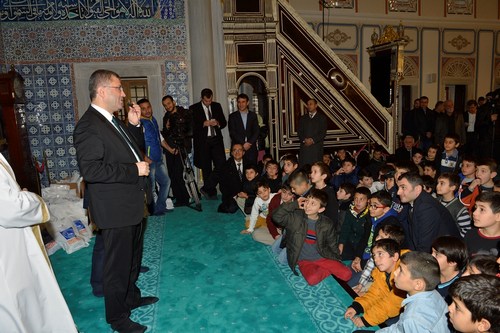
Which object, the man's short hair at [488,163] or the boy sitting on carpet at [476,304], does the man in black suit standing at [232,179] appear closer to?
the man's short hair at [488,163]

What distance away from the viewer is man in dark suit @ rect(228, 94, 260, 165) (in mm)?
6184

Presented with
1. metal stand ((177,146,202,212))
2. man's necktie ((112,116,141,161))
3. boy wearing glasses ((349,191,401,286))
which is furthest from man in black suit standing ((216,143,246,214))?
man's necktie ((112,116,141,161))

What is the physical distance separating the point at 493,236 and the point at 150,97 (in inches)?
230

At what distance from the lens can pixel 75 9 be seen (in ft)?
21.8

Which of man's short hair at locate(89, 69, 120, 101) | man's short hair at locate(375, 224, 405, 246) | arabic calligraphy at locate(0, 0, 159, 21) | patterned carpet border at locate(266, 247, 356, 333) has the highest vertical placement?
arabic calligraphy at locate(0, 0, 159, 21)

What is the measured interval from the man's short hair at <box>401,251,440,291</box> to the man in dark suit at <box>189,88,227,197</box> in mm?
4239

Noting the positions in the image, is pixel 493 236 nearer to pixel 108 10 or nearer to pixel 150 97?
pixel 150 97

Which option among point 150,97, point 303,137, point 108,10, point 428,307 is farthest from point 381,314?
point 108,10

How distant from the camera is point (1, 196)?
6.68ft

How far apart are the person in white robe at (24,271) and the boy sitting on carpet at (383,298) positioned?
1938 millimetres

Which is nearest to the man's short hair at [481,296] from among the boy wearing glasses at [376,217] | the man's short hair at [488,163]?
the boy wearing glasses at [376,217]

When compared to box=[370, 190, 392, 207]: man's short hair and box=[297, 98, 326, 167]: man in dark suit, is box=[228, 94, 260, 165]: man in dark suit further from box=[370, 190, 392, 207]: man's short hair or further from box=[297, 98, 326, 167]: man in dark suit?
box=[370, 190, 392, 207]: man's short hair

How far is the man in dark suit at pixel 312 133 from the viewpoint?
20.8ft

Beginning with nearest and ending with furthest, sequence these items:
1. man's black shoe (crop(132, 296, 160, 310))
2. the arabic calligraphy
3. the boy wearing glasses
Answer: man's black shoe (crop(132, 296, 160, 310)), the boy wearing glasses, the arabic calligraphy
